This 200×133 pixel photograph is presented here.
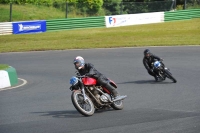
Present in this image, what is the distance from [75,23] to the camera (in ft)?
131

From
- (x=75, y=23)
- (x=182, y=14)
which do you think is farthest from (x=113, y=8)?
(x=182, y=14)

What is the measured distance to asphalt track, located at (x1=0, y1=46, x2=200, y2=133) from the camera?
8.90 meters

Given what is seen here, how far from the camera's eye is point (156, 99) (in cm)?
1240

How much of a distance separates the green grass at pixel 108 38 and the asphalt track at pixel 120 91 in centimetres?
482

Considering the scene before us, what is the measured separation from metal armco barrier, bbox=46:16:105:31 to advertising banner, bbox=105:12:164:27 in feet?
2.36

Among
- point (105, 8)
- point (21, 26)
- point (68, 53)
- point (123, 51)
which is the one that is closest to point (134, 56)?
point (123, 51)

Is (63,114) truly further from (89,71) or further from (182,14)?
(182,14)

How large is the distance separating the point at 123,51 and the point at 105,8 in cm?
1970

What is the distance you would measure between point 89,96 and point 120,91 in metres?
3.89

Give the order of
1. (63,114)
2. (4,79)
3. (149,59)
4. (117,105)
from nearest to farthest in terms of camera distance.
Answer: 1. (63,114)
2. (117,105)
3. (4,79)
4. (149,59)

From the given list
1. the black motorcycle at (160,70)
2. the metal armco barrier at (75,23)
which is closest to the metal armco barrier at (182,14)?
the metal armco barrier at (75,23)

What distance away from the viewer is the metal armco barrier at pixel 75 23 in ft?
127

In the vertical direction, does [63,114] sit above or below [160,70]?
below

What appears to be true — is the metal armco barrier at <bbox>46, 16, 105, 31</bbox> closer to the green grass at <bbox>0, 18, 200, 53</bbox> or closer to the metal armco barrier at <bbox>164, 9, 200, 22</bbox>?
the green grass at <bbox>0, 18, 200, 53</bbox>
